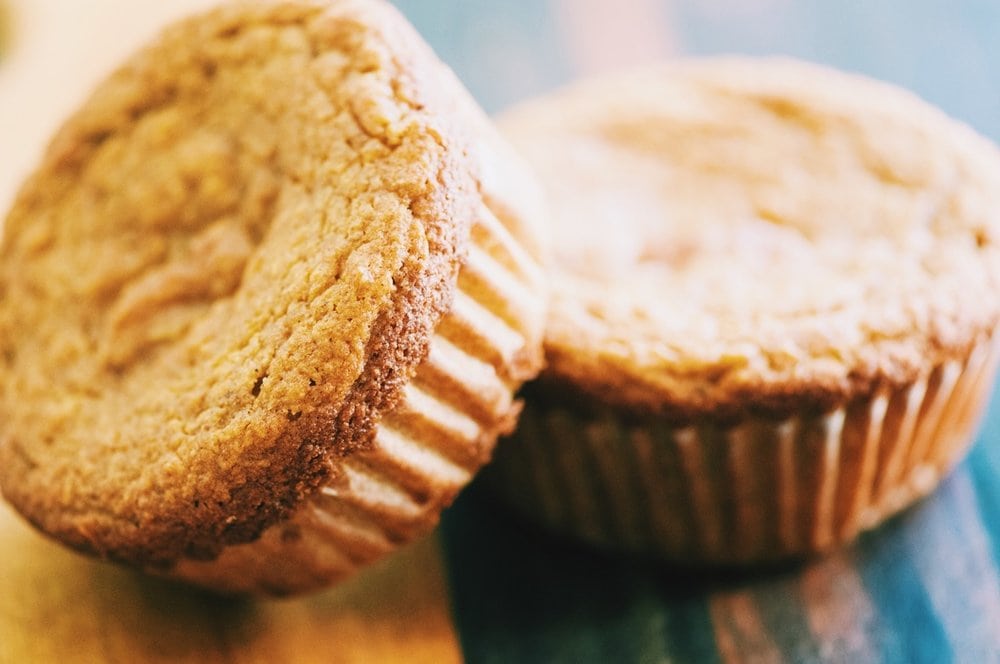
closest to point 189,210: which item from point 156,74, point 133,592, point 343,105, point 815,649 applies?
point 156,74

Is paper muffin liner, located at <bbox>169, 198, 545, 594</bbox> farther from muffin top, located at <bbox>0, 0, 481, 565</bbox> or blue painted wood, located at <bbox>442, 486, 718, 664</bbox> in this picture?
blue painted wood, located at <bbox>442, 486, 718, 664</bbox>

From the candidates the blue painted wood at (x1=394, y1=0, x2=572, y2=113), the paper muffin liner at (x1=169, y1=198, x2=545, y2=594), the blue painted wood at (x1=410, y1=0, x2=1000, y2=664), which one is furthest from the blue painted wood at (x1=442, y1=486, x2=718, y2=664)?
the blue painted wood at (x1=394, y1=0, x2=572, y2=113)

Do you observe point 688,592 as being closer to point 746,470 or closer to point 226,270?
point 746,470

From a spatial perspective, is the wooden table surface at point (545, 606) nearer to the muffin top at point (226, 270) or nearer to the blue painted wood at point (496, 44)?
the muffin top at point (226, 270)

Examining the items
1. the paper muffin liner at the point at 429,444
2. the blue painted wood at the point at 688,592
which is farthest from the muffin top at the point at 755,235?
the blue painted wood at the point at 688,592

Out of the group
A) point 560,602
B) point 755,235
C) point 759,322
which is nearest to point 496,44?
point 755,235

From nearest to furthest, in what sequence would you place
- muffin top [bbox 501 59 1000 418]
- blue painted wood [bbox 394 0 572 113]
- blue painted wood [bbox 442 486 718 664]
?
1. muffin top [bbox 501 59 1000 418]
2. blue painted wood [bbox 442 486 718 664]
3. blue painted wood [bbox 394 0 572 113]

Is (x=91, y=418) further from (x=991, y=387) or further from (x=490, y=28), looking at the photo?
(x=490, y=28)

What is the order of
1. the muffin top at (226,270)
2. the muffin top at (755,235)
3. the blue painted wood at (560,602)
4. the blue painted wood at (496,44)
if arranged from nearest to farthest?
1. the muffin top at (226,270)
2. the muffin top at (755,235)
3. the blue painted wood at (560,602)
4. the blue painted wood at (496,44)
